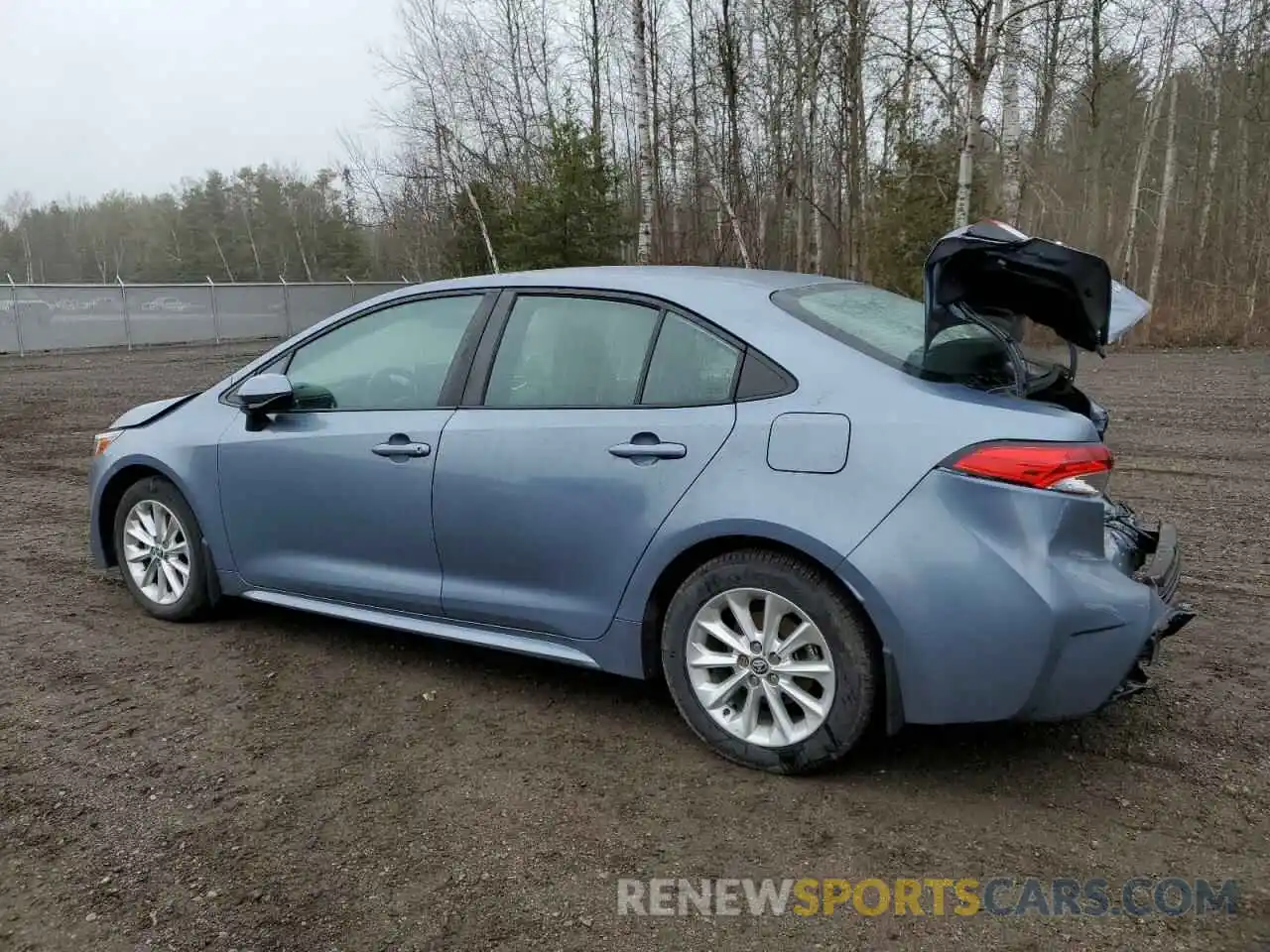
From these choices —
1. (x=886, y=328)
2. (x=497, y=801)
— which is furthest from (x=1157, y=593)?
(x=497, y=801)

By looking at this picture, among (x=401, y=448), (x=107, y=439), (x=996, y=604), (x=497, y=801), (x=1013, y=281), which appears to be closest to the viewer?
(x=996, y=604)

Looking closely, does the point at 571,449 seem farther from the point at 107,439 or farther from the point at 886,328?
the point at 107,439

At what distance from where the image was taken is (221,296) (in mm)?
29031

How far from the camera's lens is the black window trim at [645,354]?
3.14 meters

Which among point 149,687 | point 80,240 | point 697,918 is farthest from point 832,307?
point 80,240

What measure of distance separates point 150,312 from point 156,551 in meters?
25.5

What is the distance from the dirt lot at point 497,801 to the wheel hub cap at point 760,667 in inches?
7.3

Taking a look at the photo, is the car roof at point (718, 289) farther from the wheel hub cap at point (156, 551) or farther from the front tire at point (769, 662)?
the wheel hub cap at point (156, 551)

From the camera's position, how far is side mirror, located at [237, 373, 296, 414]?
4.02 meters

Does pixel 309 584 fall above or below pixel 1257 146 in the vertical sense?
below

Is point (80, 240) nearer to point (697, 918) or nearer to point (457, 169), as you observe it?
point (457, 169)

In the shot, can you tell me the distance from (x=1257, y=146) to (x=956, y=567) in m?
29.8

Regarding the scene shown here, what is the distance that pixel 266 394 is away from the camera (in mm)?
4020

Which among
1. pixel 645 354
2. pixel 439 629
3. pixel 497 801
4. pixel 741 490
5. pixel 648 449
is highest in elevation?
pixel 645 354
